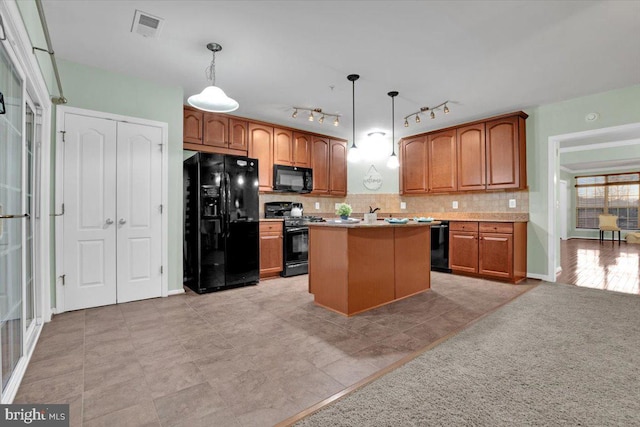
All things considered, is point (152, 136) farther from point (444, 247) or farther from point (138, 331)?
point (444, 247)

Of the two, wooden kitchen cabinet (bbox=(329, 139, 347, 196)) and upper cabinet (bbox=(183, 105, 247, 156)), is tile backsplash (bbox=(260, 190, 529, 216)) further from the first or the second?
upper cabinet (bbox=(183, 105, 247, 156))

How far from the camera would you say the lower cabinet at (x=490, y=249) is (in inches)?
169

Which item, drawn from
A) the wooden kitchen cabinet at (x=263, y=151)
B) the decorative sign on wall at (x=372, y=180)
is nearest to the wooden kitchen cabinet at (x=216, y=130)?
the wooden kitchen cabinet at (x=263, y=151)

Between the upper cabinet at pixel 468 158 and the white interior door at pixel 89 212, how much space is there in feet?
15.2

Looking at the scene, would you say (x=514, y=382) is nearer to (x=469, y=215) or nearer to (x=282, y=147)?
(x=469, y=215)

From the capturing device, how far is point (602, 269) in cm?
514

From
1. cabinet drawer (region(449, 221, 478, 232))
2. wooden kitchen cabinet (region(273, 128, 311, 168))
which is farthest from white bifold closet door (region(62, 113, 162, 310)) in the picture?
cabinet drawer (region(449, 221, 478, 232))

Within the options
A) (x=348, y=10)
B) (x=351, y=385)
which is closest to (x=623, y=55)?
(x=348, y=10)

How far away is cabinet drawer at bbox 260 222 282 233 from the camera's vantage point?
15.0ft

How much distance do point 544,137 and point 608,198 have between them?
8049 mm

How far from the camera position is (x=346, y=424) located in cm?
144

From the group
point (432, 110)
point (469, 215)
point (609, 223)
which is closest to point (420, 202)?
point (469, 215)

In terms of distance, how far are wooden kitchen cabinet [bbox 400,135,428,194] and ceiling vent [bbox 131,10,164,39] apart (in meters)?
4.40

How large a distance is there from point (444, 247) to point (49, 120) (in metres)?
5.25
